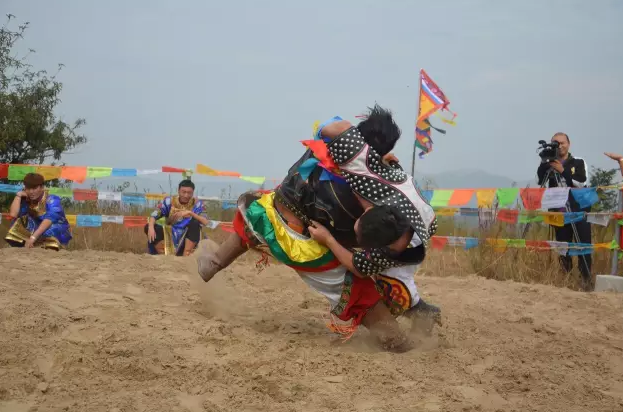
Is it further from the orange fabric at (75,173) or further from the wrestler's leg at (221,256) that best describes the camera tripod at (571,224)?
the orange fabric at (75,173)

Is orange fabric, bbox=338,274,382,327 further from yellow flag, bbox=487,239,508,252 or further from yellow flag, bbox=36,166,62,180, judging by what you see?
yellow flag, bbox=36,166,62,180

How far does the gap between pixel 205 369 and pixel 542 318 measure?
2791 mm

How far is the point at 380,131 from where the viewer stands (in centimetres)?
366

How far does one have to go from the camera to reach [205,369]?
325 centimetres

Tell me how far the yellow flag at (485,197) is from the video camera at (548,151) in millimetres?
898

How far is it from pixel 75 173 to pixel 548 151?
20.2 ft

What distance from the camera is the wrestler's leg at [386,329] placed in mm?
3855

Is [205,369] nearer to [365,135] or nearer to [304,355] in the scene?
[304,355]

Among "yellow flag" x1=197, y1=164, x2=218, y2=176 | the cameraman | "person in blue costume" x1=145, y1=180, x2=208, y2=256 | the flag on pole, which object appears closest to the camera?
the cameraman

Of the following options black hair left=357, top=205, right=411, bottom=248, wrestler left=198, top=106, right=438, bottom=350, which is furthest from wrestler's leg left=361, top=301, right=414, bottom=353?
black hair left=357, top=205, right=411, bottom=248

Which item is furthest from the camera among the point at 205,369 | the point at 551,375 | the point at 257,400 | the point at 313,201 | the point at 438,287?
the point at 438,287

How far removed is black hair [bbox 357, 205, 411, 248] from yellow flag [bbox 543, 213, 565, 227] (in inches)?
161

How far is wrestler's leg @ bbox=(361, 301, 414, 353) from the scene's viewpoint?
12.6ft

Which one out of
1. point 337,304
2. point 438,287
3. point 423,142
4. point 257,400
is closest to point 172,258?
point 438,287
